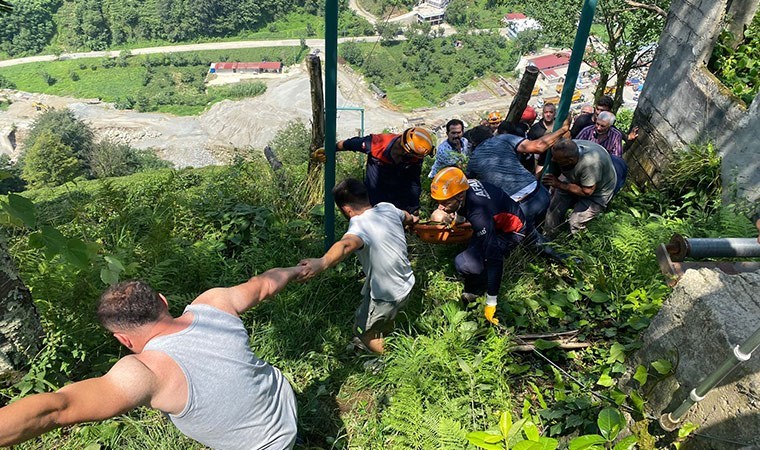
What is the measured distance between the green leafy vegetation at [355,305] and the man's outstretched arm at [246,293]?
86cm

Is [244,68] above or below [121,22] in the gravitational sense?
below

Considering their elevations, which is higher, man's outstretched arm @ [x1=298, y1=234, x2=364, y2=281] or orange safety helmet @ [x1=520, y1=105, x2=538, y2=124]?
man's outstretched arm @ [x1=298, y1=234, x2=364, y2=281]

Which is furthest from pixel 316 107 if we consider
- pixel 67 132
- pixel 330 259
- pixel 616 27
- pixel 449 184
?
pixel 67 132

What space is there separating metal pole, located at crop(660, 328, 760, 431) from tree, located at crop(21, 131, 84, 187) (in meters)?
35.9

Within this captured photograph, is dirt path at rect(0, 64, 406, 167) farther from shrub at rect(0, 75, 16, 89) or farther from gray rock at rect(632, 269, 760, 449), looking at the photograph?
gray rock at rect(632, 269, 760, 449)

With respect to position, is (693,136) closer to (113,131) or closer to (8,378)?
(8,378)

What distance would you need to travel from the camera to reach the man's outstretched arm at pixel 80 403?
1.51m

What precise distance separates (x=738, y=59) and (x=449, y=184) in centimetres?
409

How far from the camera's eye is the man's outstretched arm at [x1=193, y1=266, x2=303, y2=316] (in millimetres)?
A: 2175

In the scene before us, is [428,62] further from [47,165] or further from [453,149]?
[453,149]

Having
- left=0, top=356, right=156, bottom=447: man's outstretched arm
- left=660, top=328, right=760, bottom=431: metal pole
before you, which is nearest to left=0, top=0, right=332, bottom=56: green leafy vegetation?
left=0, top=356, right=156, bottom=447: man's outstretched arm

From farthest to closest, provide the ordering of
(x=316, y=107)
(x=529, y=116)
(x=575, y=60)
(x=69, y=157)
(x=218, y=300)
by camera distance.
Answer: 1. (x=69, y=157)
2. (x=529, y=116)
3. (x=316, y=107)
4. (x=575, y=60)
5. (x=218, y=300)

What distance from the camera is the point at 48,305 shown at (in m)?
3.31

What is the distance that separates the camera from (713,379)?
1.76 meters
